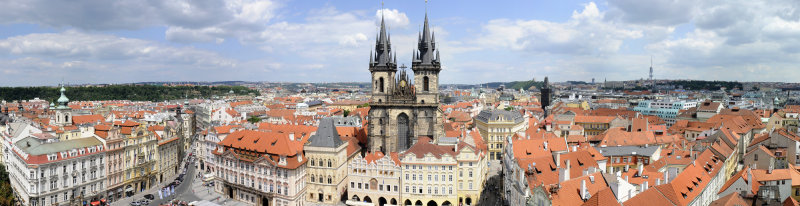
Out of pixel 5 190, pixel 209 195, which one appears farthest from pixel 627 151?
pixel 5 190

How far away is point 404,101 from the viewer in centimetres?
7869

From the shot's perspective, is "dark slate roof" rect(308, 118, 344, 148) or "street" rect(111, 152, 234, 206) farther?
"street" rect(111, 152, 234, 206)

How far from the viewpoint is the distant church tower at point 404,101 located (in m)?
78.1

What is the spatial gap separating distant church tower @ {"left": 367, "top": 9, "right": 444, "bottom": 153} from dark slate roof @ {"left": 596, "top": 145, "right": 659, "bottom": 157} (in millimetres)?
26425

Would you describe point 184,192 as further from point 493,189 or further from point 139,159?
point 493,189

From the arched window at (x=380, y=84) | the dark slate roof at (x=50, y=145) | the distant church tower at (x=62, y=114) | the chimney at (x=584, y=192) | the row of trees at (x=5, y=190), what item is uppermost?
the arched window at (x=380, y=84)

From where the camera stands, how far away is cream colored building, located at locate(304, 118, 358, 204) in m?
66.9

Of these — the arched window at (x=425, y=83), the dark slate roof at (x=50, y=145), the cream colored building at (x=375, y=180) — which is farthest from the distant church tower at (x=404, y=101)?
the dark slate roof at (x=50, y=145)

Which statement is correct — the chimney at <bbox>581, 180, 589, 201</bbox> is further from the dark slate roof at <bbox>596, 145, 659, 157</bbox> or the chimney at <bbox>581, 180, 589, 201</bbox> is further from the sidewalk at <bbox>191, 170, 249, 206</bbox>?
the sidewalk at <bbox>191, 170, 249, 206</bbox>

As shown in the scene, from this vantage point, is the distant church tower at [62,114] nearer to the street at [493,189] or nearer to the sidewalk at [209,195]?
the sidewalk at [209,195]

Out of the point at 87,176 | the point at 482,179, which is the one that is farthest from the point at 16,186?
the point at 482,179

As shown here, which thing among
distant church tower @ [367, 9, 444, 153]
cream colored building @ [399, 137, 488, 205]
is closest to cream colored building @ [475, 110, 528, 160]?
distant church tower @ [367, 9, 444, 153]

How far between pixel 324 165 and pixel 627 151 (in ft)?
148

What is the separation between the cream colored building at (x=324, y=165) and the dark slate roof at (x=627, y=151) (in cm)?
4013
